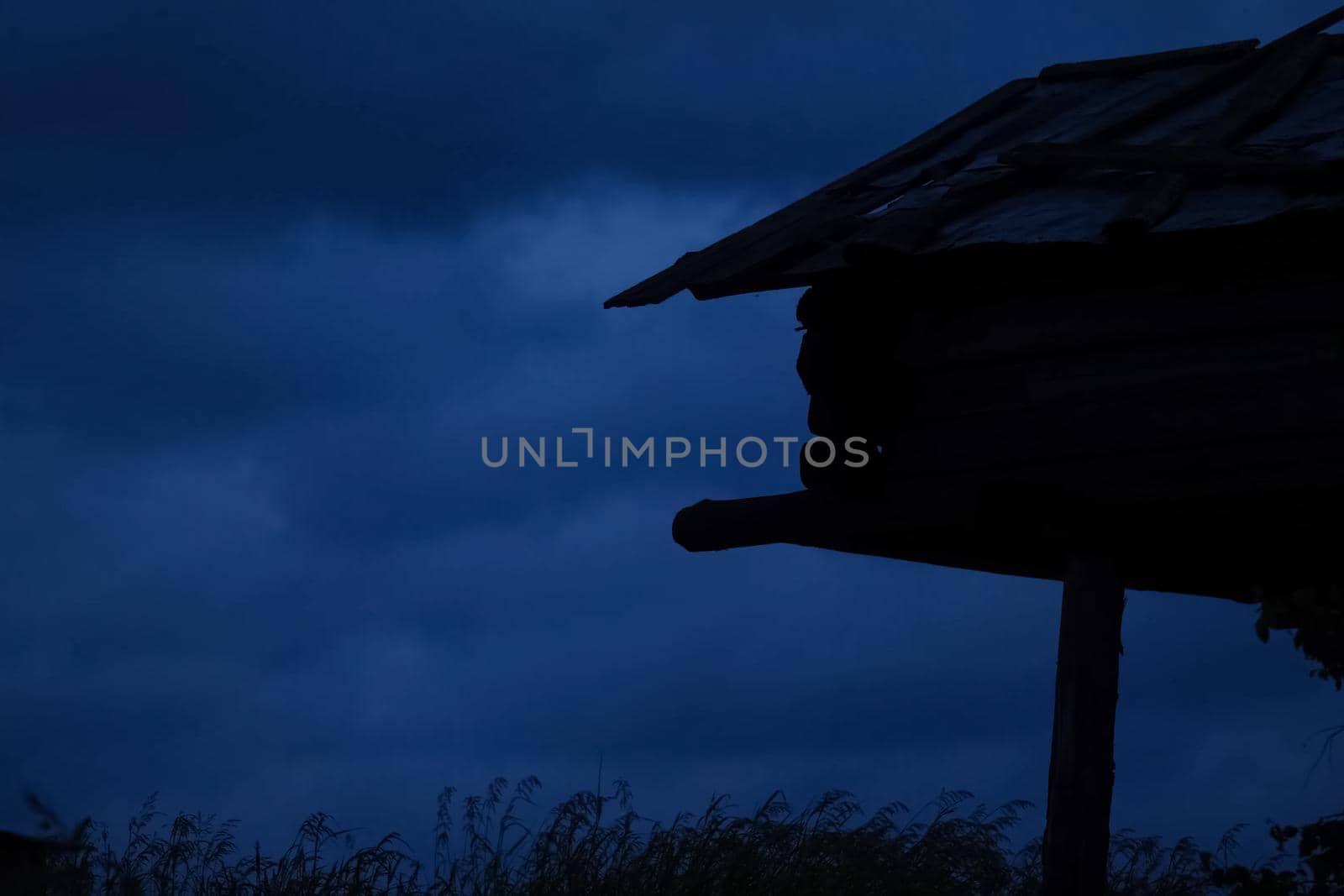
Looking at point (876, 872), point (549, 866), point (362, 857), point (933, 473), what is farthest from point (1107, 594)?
point (362, 857)

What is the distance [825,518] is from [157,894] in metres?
3.77

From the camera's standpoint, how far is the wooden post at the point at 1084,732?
549 centimetres

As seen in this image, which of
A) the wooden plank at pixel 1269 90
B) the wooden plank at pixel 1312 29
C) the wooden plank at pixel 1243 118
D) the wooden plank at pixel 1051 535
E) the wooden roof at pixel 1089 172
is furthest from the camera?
the wooden plank at pixel 1312 29

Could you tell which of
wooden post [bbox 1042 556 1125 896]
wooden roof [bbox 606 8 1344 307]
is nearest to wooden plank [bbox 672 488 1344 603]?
wooden post [bbox 1042 556 1125 896]

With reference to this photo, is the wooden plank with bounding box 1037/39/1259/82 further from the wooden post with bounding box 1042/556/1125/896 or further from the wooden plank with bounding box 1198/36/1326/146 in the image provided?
the wooden post with bounding box 1042/556/1125/896

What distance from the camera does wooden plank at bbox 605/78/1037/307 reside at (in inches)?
255

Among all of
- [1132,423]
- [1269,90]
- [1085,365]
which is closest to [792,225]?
[1085,365]

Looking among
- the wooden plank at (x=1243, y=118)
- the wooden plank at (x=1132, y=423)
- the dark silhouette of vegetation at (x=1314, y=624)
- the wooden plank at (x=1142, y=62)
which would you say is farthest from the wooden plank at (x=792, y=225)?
the dark silhouette of vegetation at (x=1314, y=624)

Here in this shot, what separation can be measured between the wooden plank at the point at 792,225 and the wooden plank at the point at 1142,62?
21.3 inches

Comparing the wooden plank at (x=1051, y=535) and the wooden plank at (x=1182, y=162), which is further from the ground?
the wooden plank at (x=1182, y=162)

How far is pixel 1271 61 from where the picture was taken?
7484mm

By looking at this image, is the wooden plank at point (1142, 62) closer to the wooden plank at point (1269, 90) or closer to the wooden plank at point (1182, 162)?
the wooden plank at point (1269, 90)

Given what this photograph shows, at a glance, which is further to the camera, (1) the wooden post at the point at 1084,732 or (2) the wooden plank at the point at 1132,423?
(1) the wooden post at the point at 1084,732

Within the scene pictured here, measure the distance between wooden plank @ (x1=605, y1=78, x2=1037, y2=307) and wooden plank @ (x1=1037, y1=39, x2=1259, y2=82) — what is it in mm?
541
